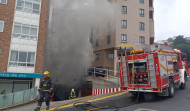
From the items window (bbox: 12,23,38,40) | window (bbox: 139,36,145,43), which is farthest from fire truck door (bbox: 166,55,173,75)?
window (bbox: 139,36,145,43)

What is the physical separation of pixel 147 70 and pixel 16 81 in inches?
444

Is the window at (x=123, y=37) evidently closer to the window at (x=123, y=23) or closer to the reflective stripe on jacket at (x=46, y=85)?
the window at (x=123, y=23)

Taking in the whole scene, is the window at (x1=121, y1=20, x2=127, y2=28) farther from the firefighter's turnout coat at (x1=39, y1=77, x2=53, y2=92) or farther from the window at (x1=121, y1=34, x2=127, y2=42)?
the firefighter's turnout coat at (x1=39, y1=77, x2=53, y2=92)

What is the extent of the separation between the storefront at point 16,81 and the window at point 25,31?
342 cm

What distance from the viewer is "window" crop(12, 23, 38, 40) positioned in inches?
504

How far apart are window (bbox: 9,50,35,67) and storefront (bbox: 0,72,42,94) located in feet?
2.98

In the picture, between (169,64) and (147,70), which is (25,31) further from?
(169,64)

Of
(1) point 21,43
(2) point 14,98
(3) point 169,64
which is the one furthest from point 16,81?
(3) point 169,64

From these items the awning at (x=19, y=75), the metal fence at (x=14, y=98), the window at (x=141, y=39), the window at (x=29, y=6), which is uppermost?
the window at (x=29, y=6)

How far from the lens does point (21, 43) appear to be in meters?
12.8

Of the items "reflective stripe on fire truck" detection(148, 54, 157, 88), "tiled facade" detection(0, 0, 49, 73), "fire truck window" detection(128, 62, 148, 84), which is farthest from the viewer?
"tiled facade" detection(0, 0, 49, 73)

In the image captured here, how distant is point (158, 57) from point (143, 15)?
1697 centimetres

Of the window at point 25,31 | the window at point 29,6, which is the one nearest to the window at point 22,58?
the window at point 25,31

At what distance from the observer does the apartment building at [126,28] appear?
66.8 ft
